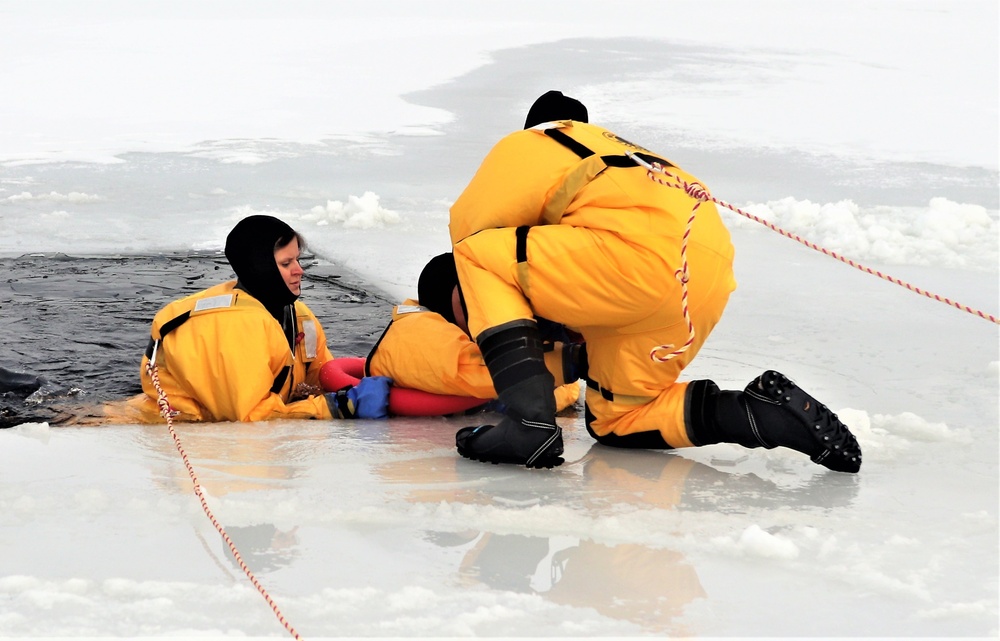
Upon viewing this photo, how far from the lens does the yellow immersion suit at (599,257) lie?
10.1ft

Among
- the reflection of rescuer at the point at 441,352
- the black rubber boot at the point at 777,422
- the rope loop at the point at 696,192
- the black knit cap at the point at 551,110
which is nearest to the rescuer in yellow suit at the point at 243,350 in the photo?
the reflection of rescuer at the point at 441,352

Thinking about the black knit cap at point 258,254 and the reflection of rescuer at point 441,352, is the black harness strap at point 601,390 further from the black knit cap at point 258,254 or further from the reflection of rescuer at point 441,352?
the black knit cap at point 258,254

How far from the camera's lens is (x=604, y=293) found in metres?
3.09

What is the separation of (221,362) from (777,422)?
1.75 meters

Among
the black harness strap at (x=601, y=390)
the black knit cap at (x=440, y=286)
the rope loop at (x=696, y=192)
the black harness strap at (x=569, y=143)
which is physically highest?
the black harness strap at (x=569, y=143)

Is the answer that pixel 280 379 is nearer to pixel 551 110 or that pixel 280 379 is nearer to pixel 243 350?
pixel 243 350

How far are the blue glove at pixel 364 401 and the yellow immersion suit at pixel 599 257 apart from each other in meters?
0.74

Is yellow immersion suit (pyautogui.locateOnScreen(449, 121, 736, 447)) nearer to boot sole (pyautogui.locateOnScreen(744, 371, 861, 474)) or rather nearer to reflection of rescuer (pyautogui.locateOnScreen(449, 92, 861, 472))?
reflection of rescuer (pyautogui.locateOnScreen(449, 92, 861, 472))

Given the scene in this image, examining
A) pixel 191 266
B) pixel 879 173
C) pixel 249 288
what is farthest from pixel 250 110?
pixel 249 288

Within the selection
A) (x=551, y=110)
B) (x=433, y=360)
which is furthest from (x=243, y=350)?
(x=551, y=110)

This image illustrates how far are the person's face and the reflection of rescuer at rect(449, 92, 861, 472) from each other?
0.78 meters

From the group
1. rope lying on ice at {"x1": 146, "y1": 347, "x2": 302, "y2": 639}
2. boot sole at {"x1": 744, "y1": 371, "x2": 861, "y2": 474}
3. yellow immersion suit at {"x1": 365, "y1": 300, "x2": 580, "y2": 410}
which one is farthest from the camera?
yellow immersion suit at {"x1": 365, "y1": 300, "x2": 580, "y2": 410}

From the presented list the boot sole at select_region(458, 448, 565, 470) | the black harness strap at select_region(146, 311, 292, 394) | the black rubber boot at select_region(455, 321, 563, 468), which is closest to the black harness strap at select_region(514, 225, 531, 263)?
the black rubber boot at select_region(455, 321, 563, 468)

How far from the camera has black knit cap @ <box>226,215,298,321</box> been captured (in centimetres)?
378
